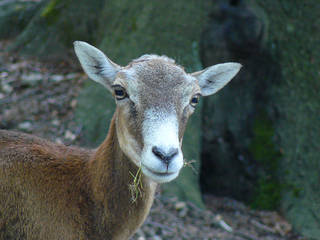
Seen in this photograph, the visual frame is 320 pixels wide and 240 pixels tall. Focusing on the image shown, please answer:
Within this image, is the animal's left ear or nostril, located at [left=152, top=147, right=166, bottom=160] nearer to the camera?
nostril, located at [left=152, top=147, right=166, bottom=160]

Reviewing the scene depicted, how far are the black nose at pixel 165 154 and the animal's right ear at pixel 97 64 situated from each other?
1.38 m

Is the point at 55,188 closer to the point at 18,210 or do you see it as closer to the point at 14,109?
the point at 18,210

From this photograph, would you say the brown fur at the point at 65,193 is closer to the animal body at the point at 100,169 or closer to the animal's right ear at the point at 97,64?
the animal body at the point at 100,169

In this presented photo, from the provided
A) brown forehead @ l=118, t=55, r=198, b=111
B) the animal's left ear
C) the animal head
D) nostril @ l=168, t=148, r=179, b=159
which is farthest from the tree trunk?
nostril @ l=168, t=148, r=179, b=159

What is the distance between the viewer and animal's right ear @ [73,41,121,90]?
436cm

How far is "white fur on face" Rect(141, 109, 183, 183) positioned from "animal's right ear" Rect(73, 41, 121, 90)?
36.5 inches

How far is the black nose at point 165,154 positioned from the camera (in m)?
3.38

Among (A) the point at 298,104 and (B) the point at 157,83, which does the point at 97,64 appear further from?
(A) the point at 298,104

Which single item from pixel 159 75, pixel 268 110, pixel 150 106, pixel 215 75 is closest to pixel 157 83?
pixel 159 75

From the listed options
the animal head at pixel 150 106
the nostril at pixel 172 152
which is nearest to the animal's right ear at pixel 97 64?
the animal head at pixel 150 106

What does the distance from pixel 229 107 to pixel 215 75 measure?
159 inches

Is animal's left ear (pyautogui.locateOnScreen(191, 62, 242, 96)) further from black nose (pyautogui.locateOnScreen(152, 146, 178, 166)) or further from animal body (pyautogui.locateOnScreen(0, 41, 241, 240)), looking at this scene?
black nose (pyautogui.locateOnScreen(152, 146, 178, 166))

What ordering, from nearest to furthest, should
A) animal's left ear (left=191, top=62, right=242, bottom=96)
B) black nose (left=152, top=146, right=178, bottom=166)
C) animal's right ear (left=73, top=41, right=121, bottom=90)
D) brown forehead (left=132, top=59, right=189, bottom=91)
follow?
black nose (left=152, top=146, right=178, bottom=166), brown forehead (left=132, top=59, right=189, bottom=91), animal's right ear (left=73, top=41, right=121, bottom=90), animal's left ear (left=191, top=62, right=242, bottom=96)

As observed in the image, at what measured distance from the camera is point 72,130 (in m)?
7.94
